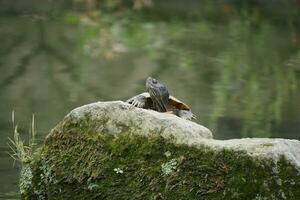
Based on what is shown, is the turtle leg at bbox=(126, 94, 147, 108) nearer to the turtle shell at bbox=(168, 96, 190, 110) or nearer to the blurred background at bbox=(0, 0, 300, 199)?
the turtle shell at bbox=(168, 96, 190, 110)

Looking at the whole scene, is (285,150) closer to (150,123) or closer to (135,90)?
(150,123)

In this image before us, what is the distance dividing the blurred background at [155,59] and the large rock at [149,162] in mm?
1177

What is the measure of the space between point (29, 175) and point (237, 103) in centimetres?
622

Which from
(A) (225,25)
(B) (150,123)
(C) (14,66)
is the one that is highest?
(B) (150,123)

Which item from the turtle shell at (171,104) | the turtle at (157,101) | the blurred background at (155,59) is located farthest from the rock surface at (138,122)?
the blurred background at (155,59)

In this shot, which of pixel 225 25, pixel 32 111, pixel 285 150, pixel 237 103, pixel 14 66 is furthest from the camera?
pixel 225 25

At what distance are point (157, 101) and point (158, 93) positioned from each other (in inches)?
4.2

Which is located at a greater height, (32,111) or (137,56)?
(32,111)

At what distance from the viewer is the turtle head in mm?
→ 6340

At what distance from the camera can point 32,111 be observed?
420 inches

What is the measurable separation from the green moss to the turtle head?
0.66 meters

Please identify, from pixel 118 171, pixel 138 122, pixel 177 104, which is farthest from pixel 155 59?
pixel 118 171

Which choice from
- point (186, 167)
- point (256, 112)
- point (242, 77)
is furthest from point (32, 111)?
point (186, 167)

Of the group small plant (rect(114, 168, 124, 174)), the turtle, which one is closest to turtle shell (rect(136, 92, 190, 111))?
the turtle
